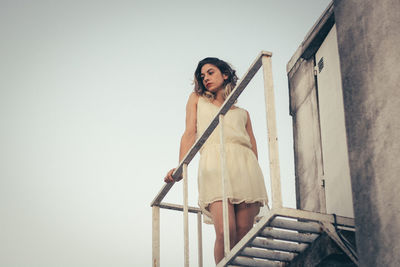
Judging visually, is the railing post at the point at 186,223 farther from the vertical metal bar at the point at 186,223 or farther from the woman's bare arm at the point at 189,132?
the woman's bare arm at the point at 189,132

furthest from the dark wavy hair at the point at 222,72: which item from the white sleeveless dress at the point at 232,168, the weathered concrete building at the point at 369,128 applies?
the weathered concrete building at the point at 369,128

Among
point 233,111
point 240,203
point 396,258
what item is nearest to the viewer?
point 396,258

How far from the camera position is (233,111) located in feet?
18.1

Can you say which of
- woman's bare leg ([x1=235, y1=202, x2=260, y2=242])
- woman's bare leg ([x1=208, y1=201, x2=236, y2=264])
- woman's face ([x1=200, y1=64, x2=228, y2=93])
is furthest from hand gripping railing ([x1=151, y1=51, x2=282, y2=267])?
woman's face ([x1=200, y1=64, x2=228, y2=93])

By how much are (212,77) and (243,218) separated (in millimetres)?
1257

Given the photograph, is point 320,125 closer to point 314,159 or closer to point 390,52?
point 314,159

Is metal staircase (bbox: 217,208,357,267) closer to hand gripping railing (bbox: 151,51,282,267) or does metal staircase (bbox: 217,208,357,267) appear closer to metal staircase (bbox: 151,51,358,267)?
metal staircase (bbox: 151,51,358,267)

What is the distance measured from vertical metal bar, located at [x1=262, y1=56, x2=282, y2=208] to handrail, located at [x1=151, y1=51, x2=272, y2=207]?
0.20 meters

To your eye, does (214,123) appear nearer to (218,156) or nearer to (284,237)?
(218,156)

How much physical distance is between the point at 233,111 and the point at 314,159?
0.84 meters

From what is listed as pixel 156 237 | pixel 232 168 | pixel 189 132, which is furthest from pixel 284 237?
pixel 156 237

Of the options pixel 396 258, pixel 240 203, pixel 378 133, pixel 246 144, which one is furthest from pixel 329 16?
pixel 396 258

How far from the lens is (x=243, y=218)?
5.04 m

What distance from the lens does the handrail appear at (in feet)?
14.8
